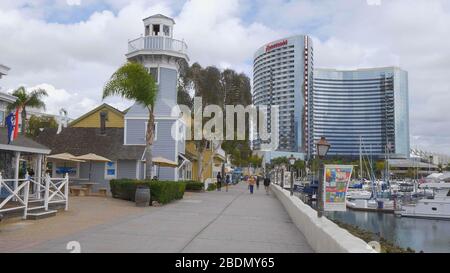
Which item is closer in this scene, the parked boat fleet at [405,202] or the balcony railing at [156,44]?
the balcony railing at [156,44]

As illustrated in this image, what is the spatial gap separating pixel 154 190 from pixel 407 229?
88.2ft

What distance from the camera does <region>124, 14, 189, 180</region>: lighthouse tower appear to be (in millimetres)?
30812

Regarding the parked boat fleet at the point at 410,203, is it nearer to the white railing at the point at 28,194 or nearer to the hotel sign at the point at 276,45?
the white railing at the point at 28,194

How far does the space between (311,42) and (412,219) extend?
10055 centimetres

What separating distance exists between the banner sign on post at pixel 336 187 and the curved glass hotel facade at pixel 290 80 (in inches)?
3910

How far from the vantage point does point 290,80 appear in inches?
4838

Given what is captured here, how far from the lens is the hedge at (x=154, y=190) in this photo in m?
19.1

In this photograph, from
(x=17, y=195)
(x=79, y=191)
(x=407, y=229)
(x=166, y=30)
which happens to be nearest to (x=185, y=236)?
(x=17, y=195)

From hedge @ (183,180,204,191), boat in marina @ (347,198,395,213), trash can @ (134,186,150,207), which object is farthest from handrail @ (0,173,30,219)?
boat in marina @ (347,198,395,213)

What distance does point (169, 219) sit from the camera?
13953 millimetres

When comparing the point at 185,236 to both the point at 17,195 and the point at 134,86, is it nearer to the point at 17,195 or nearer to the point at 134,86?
the point at 17,195

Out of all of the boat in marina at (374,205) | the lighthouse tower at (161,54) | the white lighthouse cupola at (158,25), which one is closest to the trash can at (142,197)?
the lighthouse tower at (161,54)
